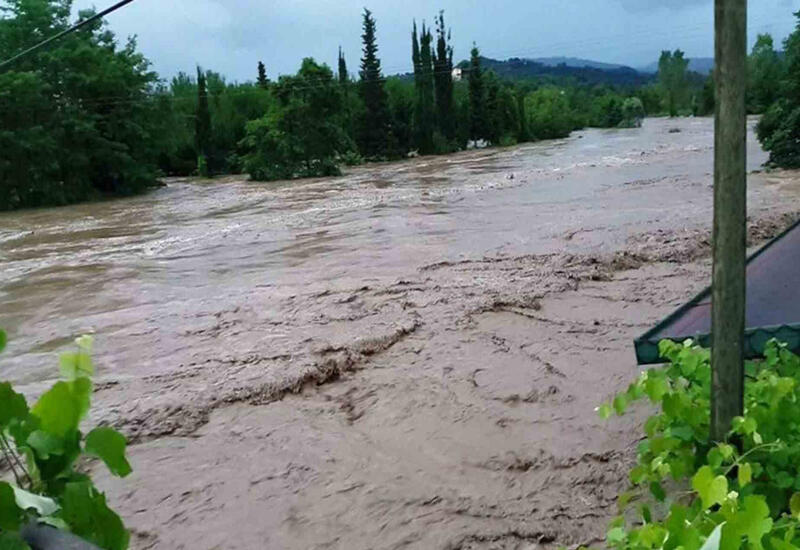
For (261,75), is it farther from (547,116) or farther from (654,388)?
(654,388)

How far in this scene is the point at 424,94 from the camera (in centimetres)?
4078

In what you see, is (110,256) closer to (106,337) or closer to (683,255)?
(106,337)

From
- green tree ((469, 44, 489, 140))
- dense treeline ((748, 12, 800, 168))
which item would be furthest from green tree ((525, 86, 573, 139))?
dense treeline ((748, 12, 800, 168))

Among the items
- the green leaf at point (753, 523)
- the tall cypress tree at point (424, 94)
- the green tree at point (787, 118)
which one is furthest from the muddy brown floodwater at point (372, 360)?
the tall cypress tree at point (424, 94)

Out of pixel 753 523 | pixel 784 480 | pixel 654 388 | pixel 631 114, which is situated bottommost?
pixel 784 480

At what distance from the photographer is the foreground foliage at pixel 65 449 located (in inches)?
44.3

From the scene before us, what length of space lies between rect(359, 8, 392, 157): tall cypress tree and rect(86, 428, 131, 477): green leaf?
116 ft

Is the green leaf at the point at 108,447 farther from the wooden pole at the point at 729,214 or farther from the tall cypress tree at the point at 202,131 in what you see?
the tall cypress tree at the point at 202,131

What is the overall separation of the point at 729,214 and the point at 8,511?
1832 millimetres

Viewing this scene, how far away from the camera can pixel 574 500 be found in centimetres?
371

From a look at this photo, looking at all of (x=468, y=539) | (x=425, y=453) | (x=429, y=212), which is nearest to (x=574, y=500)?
(x=468, y=539)

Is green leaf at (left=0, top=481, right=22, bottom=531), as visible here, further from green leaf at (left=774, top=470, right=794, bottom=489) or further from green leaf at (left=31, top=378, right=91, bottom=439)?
green leaf at (left=774, top=470, right=794, bottom=489)

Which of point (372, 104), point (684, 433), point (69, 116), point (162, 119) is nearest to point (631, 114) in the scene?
point (372, 104)

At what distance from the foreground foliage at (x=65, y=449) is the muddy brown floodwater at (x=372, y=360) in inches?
98.5
